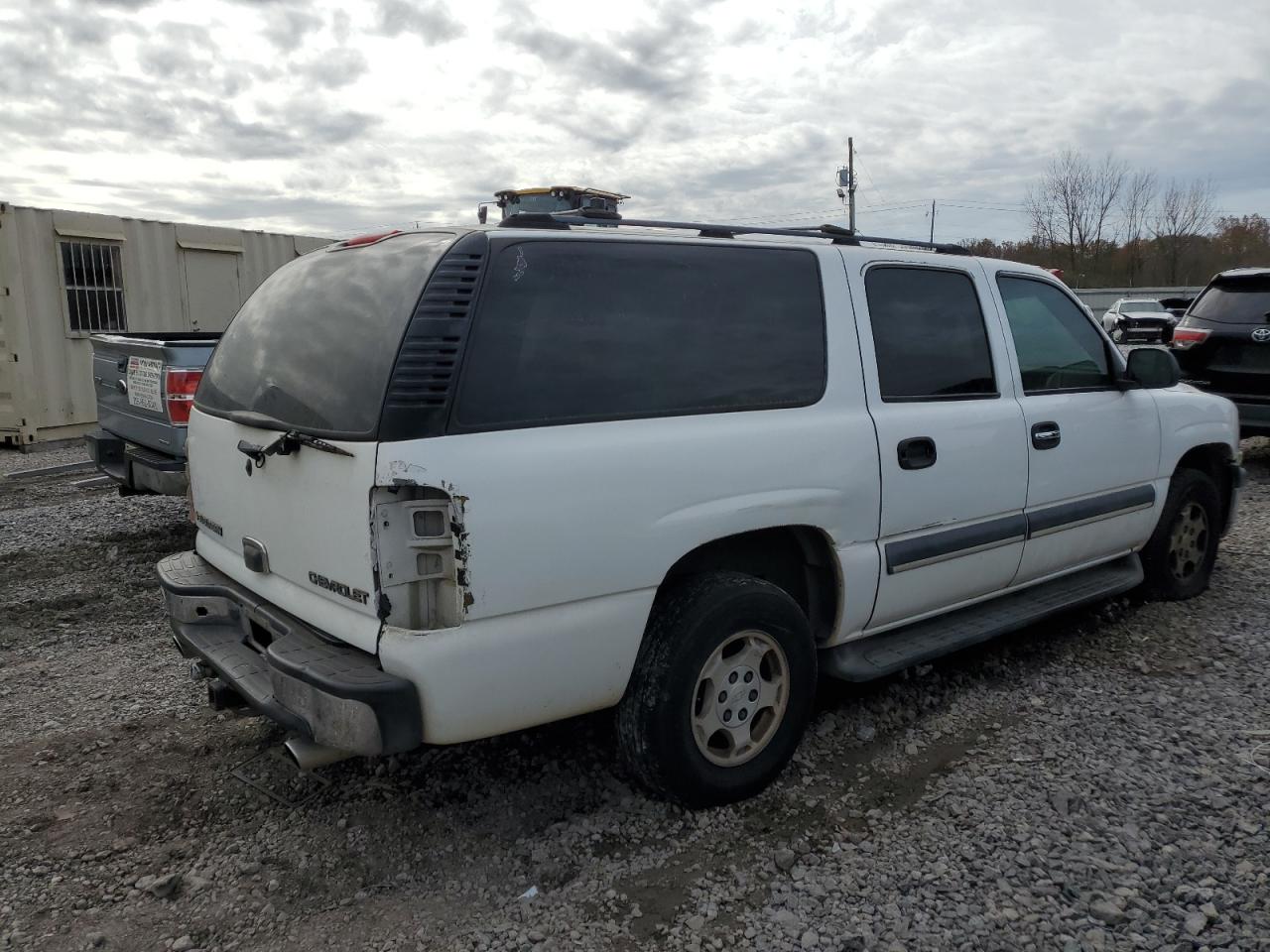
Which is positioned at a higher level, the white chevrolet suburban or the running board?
the white chevrolet suburban

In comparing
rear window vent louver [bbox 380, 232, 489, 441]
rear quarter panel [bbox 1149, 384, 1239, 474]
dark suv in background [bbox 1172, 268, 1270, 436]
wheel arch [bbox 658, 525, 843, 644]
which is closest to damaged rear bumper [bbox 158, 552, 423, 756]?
rear window vent louver [bbox 380, 232, 489, 441]

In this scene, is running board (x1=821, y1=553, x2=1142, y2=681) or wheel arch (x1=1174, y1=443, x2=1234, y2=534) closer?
running board (x1=821, y1=553, x2=1142, y2=681)

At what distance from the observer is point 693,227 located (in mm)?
3383

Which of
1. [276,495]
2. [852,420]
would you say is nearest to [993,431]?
[852,420]

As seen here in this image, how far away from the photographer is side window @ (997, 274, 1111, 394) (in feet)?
13.7

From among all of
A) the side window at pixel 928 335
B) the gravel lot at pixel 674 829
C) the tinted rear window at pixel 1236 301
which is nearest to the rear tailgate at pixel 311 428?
the gravel lot at pixel 674 829

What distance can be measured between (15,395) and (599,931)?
38.6 ft

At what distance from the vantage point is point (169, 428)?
5.89m

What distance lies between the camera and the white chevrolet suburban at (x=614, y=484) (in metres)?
2.52

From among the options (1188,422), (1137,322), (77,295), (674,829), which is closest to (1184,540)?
(1188,422)

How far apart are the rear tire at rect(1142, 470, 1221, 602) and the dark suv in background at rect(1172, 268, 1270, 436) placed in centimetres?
403

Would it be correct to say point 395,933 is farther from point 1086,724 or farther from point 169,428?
point 169,428

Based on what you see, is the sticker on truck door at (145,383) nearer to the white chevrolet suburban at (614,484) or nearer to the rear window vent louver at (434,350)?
the white chevrolet suburban at (614,484)

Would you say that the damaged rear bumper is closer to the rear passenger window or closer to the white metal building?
the rear passenger window
